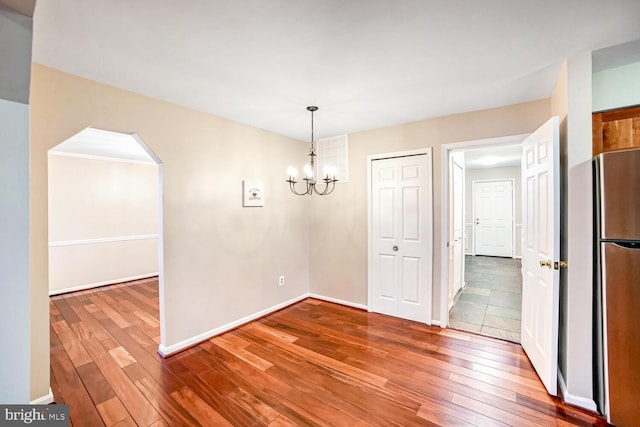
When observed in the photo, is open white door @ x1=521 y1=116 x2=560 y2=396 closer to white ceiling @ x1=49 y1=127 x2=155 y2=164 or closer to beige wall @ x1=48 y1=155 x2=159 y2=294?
white ceiling @ x1=49 y1=127 x2=155 y2=164

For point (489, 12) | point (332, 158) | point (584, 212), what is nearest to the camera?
point (489, 12)

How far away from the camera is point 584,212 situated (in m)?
1.91

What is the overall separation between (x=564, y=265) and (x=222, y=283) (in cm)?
318

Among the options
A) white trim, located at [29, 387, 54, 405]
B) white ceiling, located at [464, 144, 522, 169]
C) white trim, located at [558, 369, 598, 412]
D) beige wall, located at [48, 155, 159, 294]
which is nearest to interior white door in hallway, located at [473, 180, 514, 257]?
white ceiling, located at [464, 144, 522, 169]

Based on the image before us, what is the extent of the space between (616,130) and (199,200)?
3.64 m

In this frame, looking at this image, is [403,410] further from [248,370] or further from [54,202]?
[54,202]

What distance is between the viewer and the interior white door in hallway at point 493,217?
759cm

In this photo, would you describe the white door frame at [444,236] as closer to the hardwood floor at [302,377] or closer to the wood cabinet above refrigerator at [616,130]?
the hardwood floor at [302,377]

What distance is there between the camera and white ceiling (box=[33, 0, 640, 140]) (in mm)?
1455

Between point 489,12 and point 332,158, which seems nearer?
point 489,12

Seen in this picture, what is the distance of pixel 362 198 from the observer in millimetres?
3834

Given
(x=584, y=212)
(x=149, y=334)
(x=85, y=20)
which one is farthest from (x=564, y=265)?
(x=149, y=334)

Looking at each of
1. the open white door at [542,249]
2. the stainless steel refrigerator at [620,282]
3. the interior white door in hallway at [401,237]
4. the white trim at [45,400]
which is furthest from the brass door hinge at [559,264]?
the white trim at [45,400]

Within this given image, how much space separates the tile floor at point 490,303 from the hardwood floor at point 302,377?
13.4 inches
